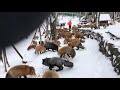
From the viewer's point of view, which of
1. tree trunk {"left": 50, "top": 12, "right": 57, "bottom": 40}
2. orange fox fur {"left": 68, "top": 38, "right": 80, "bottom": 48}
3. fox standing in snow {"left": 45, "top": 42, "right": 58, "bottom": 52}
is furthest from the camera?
orange fox fur {"left": 68, "top": 38, "right": 80, "bottom": 48}

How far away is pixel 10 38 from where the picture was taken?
170 centimetres

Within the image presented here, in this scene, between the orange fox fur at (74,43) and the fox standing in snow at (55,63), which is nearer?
the fox standing in snow at (55,63)

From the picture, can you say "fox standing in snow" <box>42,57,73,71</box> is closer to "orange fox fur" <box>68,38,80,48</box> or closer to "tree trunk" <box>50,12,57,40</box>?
"tree trunk" <box>50,12,57,40</box>

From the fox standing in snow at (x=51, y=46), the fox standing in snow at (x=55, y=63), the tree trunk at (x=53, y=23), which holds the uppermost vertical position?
the tree trunk at (x=53, y=23)

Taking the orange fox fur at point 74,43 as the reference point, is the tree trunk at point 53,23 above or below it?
above

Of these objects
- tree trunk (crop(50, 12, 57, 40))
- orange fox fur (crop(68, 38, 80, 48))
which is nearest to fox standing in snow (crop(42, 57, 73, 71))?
tree trunk (crop(50, 12, 57, 40))

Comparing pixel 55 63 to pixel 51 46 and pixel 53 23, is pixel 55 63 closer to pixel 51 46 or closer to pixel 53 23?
pixel 53 23

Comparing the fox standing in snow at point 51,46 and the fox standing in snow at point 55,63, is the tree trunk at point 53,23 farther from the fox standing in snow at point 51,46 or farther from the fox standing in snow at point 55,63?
the fox standing in snow at point 55,63

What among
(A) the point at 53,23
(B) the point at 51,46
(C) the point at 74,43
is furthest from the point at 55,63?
(C) the point at 74,43

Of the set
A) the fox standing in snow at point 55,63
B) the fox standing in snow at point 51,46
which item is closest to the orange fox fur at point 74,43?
the fox standing in snow at point 51,46

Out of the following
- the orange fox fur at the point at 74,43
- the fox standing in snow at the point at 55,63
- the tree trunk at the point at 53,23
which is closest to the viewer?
the tree trunk at the point at 53,23

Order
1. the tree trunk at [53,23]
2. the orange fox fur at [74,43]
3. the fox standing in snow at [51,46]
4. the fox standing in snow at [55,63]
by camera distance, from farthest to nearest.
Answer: the orange fox fur at [74,43] → the fox standing in snow at [51,46] → the fox standing in snow at [55,63] → the tree trunk at [53,23]
